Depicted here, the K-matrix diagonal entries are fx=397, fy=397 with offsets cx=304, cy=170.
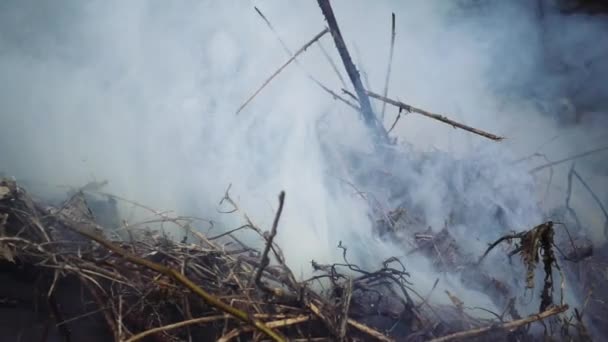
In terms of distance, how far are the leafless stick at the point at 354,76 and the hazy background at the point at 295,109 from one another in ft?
0.77

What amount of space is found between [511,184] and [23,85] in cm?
529

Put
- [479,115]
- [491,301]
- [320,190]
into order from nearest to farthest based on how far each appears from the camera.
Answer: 1. [491,301]
2. [320,190]
3. [479,115]

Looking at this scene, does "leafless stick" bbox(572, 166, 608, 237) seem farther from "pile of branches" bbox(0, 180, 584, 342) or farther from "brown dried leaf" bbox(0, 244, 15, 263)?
"brown dried leaf" bbox(0, 244, 15, 263)

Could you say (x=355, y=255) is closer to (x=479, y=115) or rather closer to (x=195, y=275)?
(x=195, y=275)

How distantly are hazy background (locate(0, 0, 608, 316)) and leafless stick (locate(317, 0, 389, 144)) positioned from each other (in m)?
0.24

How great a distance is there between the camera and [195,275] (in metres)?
2.26

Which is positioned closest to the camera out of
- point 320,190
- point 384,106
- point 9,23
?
point 320,190

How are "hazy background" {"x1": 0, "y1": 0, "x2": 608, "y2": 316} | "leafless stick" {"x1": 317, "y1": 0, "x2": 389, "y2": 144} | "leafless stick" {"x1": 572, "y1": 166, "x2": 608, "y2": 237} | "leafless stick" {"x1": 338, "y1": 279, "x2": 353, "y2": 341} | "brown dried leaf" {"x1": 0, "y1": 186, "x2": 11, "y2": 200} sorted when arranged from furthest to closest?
"leafless stick" {"x1": 572, "y1": 166, "x2": 608, "y2": 237} < "hazy background" {"x1": 0, "y1": 0, "x2": 608, "y2": 316} < "leafless stick" {"x1": 317, "y1": 0, "x2": 389, "y2": 144} < "brown dried leaf" {"x1": 0, "y1": 186, "x2": 11, "y2": 200} < "leafless stick" {"x1": 338, "y1": 279, "x2": 353, "y2": 341}

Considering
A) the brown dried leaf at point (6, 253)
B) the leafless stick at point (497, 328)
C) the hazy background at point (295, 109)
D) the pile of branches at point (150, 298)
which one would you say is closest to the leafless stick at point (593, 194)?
the hazy background at point (295, 109)

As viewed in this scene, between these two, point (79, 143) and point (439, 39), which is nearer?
point (79, 143)

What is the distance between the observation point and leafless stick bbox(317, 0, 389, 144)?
3.16 m

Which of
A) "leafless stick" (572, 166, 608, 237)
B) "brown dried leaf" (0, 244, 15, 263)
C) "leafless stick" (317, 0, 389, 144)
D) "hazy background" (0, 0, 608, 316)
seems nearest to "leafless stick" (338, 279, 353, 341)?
"hazy background" (0, 0, 608, 316)

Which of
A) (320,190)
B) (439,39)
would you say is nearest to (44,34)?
(320,190)

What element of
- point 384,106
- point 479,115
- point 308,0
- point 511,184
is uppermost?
point 308,0
